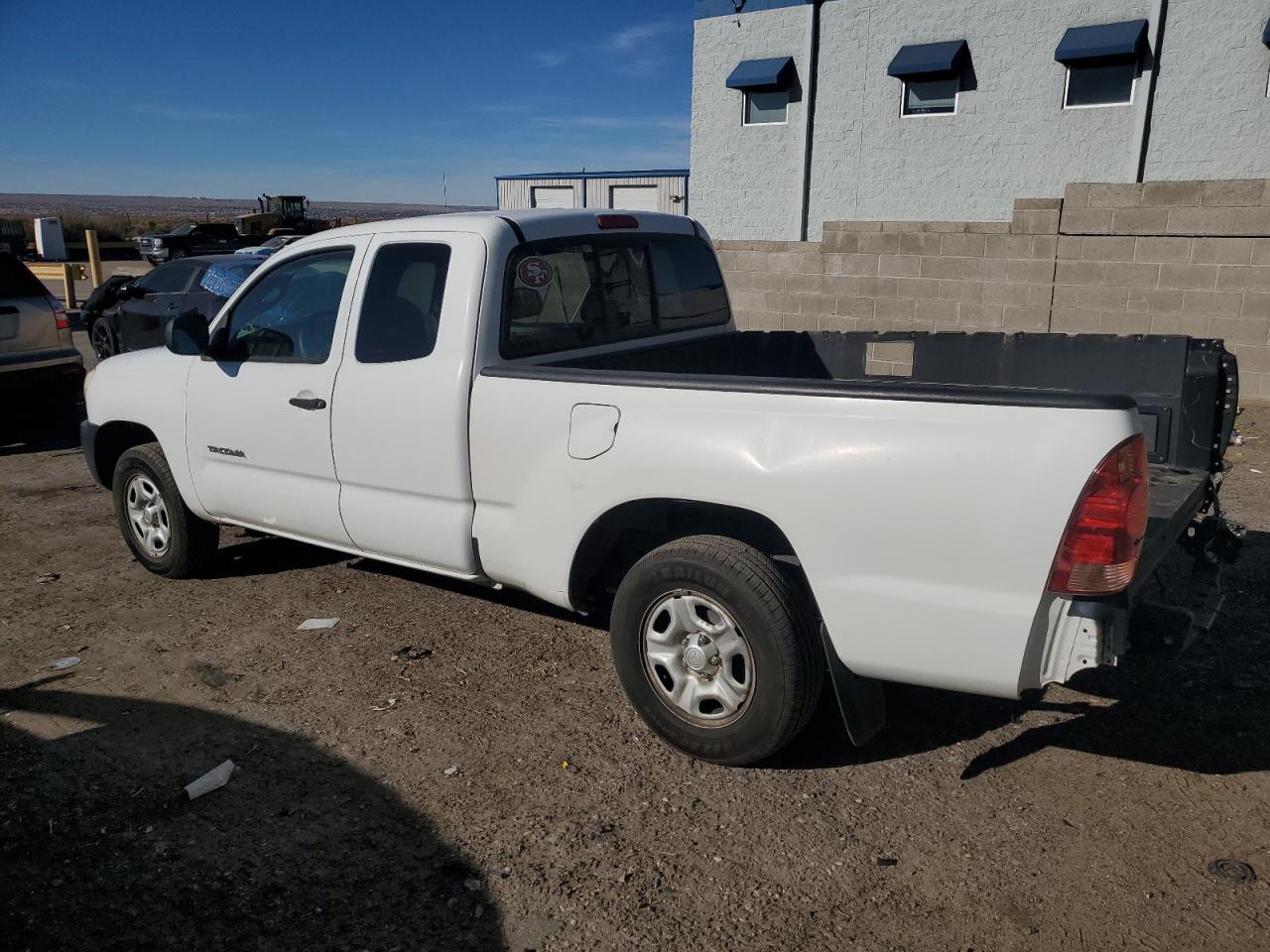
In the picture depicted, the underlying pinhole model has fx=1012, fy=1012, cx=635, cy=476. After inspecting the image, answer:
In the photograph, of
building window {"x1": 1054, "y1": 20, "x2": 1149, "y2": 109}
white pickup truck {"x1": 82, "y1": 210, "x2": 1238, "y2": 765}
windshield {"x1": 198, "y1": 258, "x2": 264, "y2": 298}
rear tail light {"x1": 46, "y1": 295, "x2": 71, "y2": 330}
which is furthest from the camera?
building window {"x1": 1054, "y1": 20, "x2": 1149, "y2": 109}

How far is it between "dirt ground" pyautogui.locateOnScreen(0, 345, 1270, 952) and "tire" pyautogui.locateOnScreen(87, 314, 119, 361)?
36.6 ft

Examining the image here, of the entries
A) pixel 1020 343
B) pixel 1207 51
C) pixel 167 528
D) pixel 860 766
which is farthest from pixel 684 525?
pixel 1207 51

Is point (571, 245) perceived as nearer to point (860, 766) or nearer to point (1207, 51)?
point (860, 766)

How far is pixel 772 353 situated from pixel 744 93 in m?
17.1

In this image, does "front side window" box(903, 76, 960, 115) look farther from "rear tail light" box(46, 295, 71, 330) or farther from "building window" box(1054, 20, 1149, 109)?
"rear tail light" box(46, 295, 71, 330)

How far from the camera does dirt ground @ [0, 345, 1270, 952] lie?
2.88m

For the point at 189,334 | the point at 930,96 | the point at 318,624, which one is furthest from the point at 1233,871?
the point at 930,96

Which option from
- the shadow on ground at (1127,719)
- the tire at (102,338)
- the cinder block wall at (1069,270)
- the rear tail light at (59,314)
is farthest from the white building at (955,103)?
the shadow on ground at (1127,719)

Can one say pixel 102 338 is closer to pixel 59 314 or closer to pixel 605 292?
pixel 59 314

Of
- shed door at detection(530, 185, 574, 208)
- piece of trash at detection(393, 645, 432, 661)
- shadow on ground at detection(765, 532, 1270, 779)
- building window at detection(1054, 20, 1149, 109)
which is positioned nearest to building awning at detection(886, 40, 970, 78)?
building window at detection(1054, 20, 1149, 109)

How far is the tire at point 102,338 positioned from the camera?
14.8 m

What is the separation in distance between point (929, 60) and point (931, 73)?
297 millimetres

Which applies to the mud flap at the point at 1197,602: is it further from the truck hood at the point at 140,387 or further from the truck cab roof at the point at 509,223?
the truck hood at the point at 140,387

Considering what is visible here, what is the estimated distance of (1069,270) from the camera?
1046 cm
